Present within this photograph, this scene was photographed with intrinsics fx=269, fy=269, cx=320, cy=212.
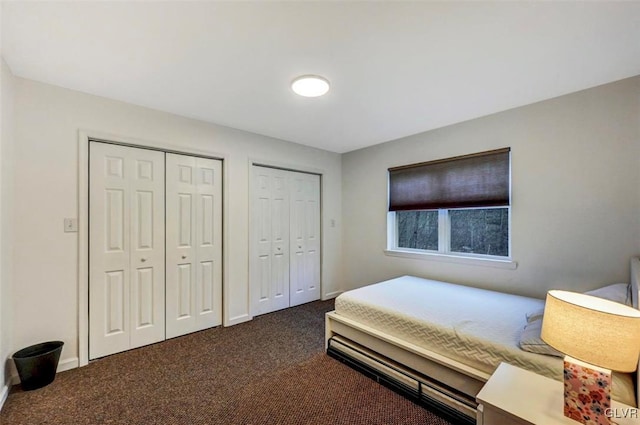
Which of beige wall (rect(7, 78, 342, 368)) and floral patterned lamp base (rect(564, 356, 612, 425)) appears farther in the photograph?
beige wall (rect(7, 78, 342, 368))

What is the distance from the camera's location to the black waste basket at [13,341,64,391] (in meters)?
1.91

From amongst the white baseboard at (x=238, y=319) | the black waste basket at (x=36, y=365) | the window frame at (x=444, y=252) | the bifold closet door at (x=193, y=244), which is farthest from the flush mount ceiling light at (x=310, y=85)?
the black waste basket at (x=36, y=365)

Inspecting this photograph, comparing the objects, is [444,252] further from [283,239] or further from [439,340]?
[283,239]

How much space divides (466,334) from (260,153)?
2870 mm

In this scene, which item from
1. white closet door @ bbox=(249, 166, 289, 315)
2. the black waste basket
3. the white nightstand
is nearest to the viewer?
the white nightstand

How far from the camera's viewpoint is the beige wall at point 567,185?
214cm

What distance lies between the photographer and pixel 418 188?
3.47m

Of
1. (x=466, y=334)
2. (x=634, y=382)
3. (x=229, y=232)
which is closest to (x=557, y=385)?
(x=634, y=382)

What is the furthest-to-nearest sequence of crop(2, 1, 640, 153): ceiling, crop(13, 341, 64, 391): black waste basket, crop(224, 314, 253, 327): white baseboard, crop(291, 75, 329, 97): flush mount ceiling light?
crop(224, 314, 253, 327): white baseboard < crop(291, 75, 329, 97): flush mount ceiling light < crop(13, 341, 64, 391): black waste basket < crop(2, 1, 640, 153): ceiling

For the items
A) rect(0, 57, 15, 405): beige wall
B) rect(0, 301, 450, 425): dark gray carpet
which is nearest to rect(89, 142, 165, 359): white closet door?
rect(0, 301, 450, 425): dark gray carpet

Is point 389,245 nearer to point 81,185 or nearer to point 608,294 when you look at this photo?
point 608,294

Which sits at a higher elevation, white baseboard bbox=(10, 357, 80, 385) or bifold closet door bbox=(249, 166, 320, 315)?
Answer: bifold closet door bbox=(249, 166, 320, 315)

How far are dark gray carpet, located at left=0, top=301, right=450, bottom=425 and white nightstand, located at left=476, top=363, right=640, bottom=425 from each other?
1.97 feet

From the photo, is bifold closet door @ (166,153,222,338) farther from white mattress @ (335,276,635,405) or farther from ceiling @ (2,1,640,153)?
white mattress @ (335,276,635,405)
